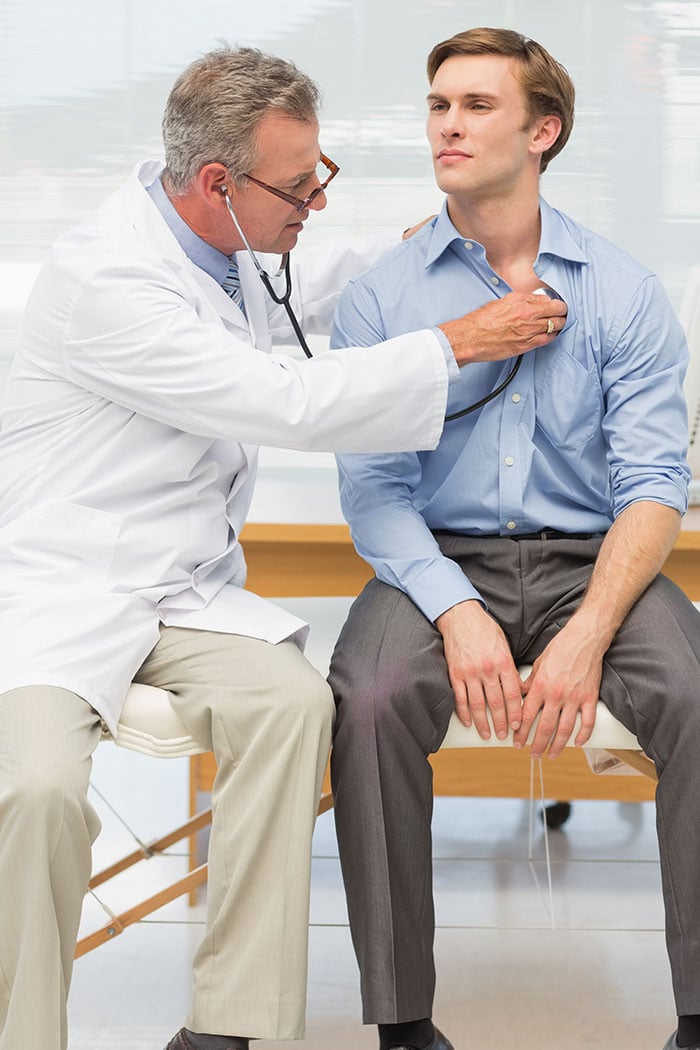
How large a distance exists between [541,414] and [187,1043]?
3.03 ft

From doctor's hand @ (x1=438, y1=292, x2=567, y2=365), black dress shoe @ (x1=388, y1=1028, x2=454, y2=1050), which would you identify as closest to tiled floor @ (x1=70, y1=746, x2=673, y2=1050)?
black dress shoe @ (x1=388, y1=1028, x2=454, y2=1050)

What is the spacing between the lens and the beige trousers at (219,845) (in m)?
1.41

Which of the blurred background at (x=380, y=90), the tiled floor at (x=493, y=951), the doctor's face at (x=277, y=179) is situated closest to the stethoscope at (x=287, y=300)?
the doctor's face at (x=277, y=179)

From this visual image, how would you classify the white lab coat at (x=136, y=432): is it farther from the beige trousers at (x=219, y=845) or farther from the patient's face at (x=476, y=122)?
the patient's face at (x=476, y=122)

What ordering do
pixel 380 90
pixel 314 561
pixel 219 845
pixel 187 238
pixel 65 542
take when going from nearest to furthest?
pixel 219 845
pixel 65 542
pixel 187 238
pixel 314 561
pixel 380 90

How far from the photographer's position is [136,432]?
1667 millimetres

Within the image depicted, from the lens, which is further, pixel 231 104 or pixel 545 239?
pixel 545 239

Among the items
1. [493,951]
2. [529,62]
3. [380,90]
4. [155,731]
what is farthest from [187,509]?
[380,90]

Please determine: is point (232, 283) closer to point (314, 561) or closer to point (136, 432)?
point (136, 432)

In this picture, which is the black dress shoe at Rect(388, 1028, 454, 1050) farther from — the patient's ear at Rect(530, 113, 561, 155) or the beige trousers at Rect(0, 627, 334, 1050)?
the patient's ear at Rect(530, 113, 561, 155)

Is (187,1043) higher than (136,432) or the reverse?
the reverse

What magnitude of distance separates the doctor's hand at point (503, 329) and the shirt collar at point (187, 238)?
0.33 meters

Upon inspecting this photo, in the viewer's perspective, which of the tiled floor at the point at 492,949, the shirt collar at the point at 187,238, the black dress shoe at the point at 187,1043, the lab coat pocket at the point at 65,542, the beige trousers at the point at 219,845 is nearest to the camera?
the beige trousers at the point at 219,845

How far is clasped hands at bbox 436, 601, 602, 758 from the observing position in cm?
159
